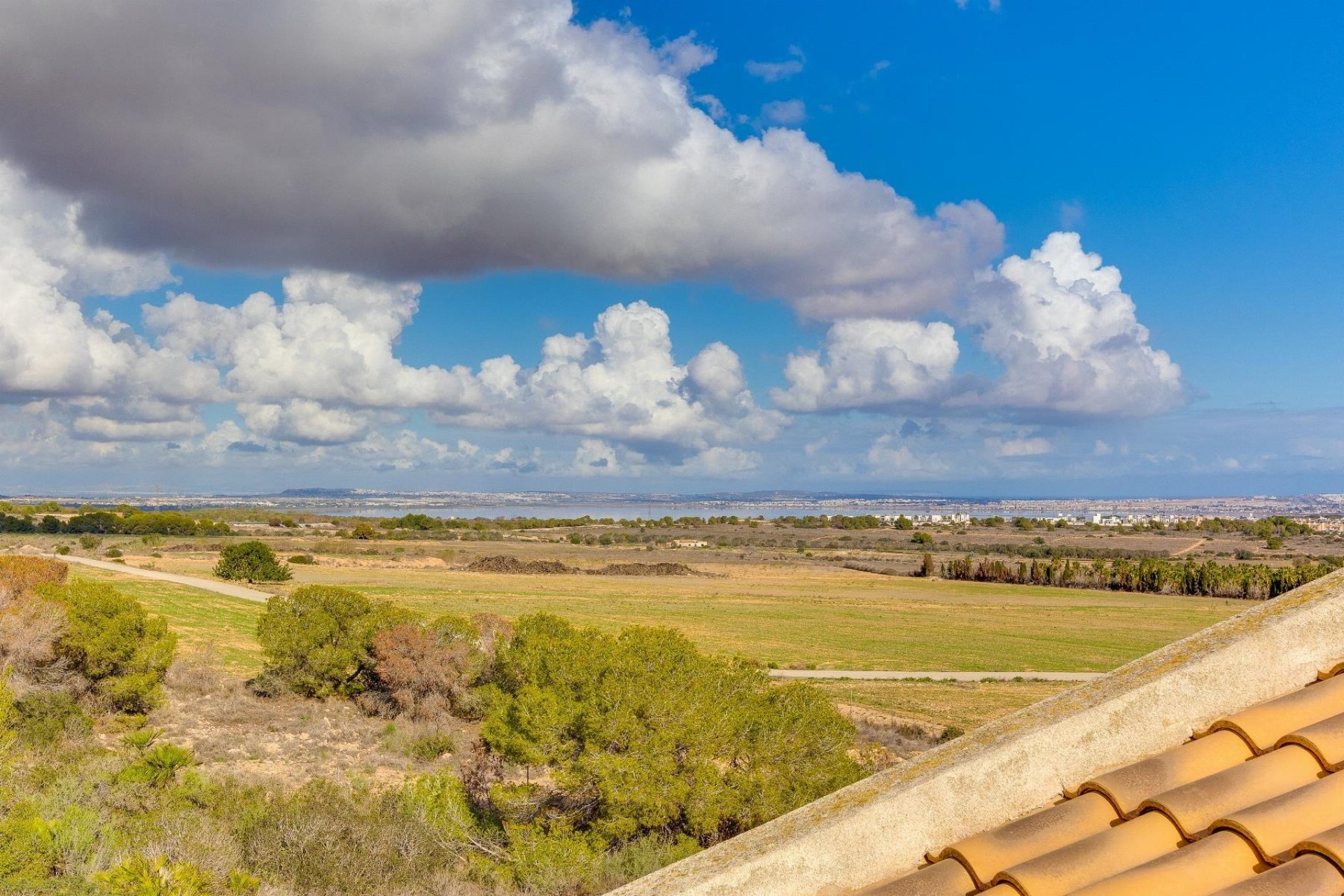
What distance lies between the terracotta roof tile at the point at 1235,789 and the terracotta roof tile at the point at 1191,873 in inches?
6.5

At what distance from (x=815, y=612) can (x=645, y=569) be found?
35.5m

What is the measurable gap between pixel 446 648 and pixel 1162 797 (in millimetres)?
24499

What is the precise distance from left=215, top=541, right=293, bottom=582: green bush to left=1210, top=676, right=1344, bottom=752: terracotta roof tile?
63.2m

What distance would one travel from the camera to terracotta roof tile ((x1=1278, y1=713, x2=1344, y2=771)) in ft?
9.71

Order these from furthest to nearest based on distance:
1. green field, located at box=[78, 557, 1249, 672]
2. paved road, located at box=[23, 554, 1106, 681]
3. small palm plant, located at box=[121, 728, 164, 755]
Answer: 1. green field, located at box=[78, 557, 1249, 672]
2. paved road, located at box=[23, 554, 1106, 681]
3. small palm plant, located at box=[121, 728, 164, 755]

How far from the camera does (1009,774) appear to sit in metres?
3.32

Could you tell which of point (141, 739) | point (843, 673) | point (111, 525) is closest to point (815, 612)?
point (843, 673)

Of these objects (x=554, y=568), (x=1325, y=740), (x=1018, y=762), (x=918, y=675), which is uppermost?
(x=1325, y=740)

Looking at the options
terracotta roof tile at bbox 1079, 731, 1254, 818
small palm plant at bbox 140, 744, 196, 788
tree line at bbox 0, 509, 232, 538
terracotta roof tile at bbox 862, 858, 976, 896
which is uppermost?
terracotta roof tile at bbox 1079, 731, 1254, 818

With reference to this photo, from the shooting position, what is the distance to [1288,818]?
264 centimetres

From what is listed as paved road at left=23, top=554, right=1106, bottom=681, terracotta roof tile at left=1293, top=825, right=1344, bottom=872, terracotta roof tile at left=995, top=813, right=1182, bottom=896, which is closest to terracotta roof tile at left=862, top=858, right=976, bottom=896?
terracotta roof tile at left=995, top=813, right=1182, bottom=896

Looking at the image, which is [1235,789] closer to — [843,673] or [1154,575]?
[843,673]

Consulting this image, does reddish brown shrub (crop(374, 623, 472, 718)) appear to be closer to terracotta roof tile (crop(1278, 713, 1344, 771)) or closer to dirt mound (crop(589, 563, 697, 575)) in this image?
terracotta roof tile (crop(1278, 713, 1344, 771))

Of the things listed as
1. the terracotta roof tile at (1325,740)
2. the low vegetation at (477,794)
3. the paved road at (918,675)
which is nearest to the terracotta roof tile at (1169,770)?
the terracotta roof tile at (1325,740)
